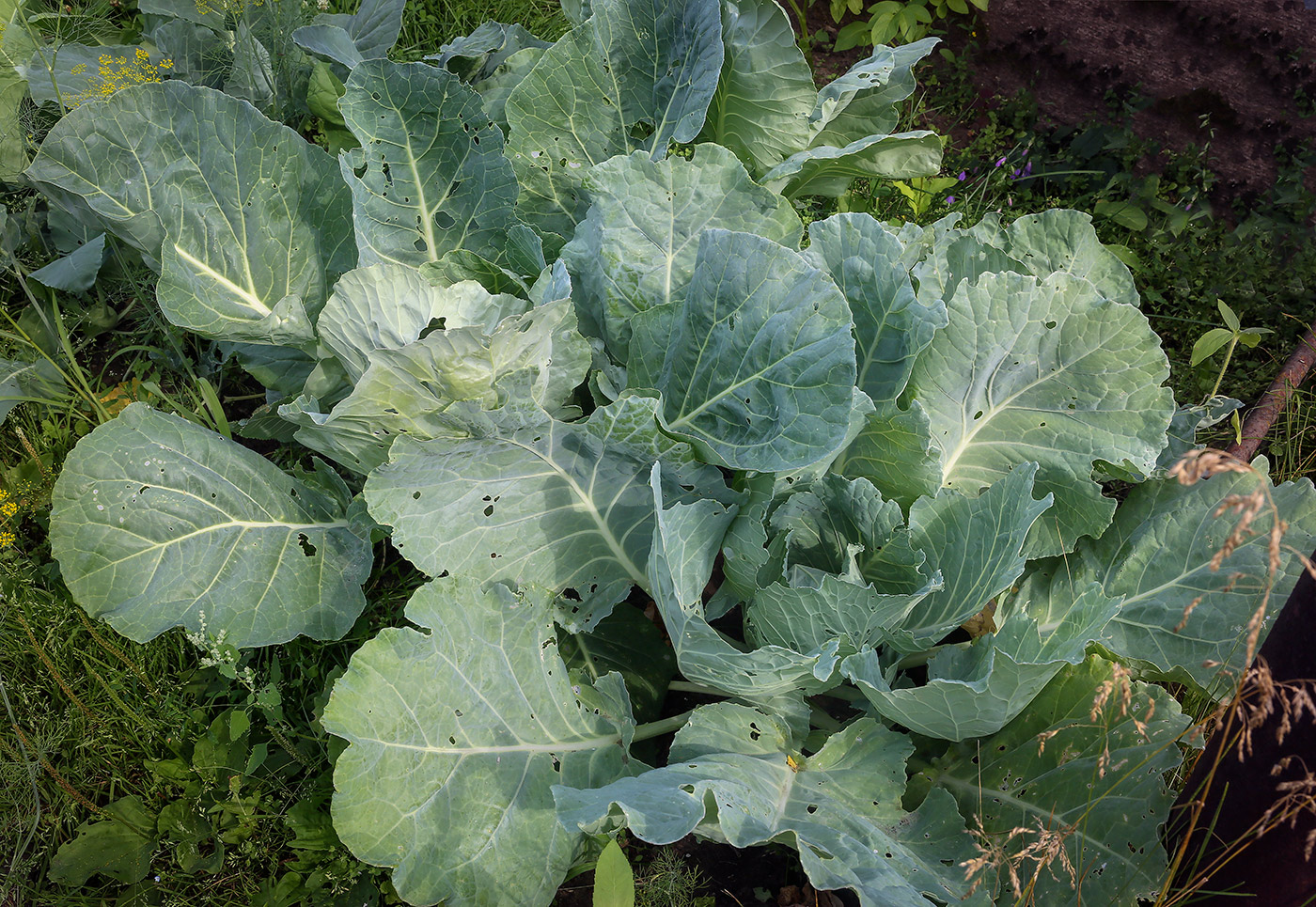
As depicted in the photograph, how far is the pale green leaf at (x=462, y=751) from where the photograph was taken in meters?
1.70

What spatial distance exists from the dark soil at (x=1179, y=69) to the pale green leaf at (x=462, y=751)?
10.9ft

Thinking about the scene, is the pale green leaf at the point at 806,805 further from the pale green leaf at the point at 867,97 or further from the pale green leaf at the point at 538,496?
the pale green leaf at the point at 867,97

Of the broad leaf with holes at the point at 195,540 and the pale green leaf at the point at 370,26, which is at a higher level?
the pale green leaf at the point at 370,26

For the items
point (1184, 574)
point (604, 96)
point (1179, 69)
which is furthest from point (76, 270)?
point (1179, 69)

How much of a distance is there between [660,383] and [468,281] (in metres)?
0.48

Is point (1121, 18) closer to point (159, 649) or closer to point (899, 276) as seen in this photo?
point (899, 276)

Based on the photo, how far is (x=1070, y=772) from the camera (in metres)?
1.85

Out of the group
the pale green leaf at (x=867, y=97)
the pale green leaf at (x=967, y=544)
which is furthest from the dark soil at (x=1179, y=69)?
the pale green leaf at (x=967, y=544)

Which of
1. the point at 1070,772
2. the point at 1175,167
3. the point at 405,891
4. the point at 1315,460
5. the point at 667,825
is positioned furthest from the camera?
the point at 1175,167

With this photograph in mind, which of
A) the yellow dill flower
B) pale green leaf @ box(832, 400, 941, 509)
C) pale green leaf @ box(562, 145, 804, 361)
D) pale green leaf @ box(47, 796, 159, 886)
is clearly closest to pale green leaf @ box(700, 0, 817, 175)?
pale green leaf @ box(562, 145, 804, 361)

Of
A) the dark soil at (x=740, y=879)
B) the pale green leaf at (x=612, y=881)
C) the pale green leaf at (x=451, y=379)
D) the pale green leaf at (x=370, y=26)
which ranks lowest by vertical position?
the dark soil at (x=740, y=879)

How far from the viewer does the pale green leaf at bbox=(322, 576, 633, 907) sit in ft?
5.57

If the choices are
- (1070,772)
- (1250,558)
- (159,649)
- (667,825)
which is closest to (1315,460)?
(1250,558)

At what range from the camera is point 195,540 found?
206cm
